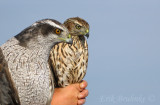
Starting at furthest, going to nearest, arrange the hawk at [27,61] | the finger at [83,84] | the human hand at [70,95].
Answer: the finger at [83,84] < the human hand at [70,95] < the hawk at [27,61]

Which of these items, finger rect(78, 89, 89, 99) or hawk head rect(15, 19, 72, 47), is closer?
hawk head rect(15, 19, 72, 47)

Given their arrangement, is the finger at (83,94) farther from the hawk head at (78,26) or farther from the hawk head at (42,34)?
the hawk head at (42,34)

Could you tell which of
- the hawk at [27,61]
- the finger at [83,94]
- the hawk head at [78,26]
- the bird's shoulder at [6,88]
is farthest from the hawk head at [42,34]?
the finger at [83,94]

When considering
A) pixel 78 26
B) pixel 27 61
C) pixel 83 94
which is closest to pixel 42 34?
pixel 27 61

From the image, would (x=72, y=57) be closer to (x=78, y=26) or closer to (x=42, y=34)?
(x=78, y=26)

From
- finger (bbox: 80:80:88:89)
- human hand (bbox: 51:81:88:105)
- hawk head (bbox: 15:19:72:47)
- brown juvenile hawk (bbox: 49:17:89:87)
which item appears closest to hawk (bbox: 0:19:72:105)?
hawk head (bbox: 15:19:72:47)

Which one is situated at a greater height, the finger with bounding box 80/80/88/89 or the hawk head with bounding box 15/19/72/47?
the hawk head with bounding box 15/19/72/47

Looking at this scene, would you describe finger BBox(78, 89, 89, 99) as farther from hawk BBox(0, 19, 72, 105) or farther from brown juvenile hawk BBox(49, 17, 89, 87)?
hawk BBox(0, 19, 72, 105)
